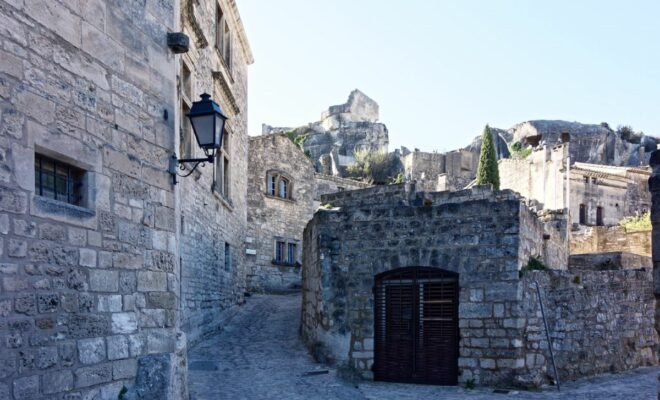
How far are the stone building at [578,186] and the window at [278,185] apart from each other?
1543cm

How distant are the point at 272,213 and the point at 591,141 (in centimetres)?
2647

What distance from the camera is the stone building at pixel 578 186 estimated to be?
30578 mm

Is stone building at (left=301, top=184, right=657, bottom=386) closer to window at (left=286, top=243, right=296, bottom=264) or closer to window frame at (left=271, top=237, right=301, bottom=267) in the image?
window frame at (left=271, top=237, right=301, bottom=267)

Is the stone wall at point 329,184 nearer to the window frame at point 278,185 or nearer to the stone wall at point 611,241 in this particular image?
the window frame at point 278,185

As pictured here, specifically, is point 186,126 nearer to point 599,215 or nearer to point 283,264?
point 283,264

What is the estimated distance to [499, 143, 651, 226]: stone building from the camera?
100 feet

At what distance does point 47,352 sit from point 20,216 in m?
0.95

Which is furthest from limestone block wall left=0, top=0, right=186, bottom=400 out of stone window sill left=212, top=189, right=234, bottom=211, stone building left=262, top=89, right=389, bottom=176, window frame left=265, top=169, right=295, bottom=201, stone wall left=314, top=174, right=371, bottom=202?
stone building left=262, top=89, right=389, bottom=176

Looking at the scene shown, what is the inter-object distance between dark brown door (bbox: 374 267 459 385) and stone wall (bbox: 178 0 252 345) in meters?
3.42

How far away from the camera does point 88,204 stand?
168 inches

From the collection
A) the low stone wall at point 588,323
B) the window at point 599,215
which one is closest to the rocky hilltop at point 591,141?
the window at point 599,215

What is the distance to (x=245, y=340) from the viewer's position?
37.7 feet

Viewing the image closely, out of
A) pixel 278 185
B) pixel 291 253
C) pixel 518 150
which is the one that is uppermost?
pixel 518 150

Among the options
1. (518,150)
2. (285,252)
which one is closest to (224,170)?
(285,252)
